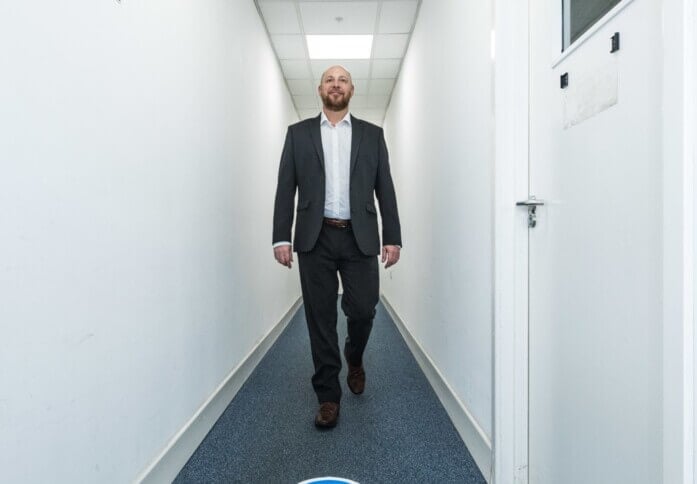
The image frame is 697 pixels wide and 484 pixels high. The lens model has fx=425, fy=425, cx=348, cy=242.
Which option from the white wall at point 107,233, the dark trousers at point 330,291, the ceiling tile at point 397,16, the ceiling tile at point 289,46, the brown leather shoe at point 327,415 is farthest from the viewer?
the ceiling tile at point 289,46

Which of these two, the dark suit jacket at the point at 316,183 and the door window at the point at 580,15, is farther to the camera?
the dark suit jacket at the point at 316,183

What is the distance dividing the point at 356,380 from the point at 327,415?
0.36 metres

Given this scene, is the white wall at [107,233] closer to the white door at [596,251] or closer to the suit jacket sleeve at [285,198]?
the suit jacket sleeve at [285,198]

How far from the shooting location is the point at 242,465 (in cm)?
133

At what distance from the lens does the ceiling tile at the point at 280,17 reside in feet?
8.55

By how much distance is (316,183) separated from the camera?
67.5 inches

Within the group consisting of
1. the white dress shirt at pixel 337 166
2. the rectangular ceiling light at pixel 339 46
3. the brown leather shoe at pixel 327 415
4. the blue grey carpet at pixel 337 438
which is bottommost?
the blue grey carpet at pixel 337 438

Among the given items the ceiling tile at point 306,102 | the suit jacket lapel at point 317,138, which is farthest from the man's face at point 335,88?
the ceiling tile at point 306,102

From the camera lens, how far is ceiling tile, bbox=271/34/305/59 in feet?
9.95

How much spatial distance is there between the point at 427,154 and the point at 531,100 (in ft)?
3.73

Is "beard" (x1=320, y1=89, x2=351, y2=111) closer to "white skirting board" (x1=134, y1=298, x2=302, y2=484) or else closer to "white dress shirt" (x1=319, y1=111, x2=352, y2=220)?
"white dress shirt" (x1=319, y1=111, x2=352, y2=220)

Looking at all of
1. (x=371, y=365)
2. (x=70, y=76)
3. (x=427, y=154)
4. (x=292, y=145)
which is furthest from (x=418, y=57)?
(x=70, y=76)

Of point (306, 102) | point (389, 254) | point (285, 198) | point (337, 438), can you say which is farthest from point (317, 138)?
point (306, 102)

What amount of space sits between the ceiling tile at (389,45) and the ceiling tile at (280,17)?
591 mm
